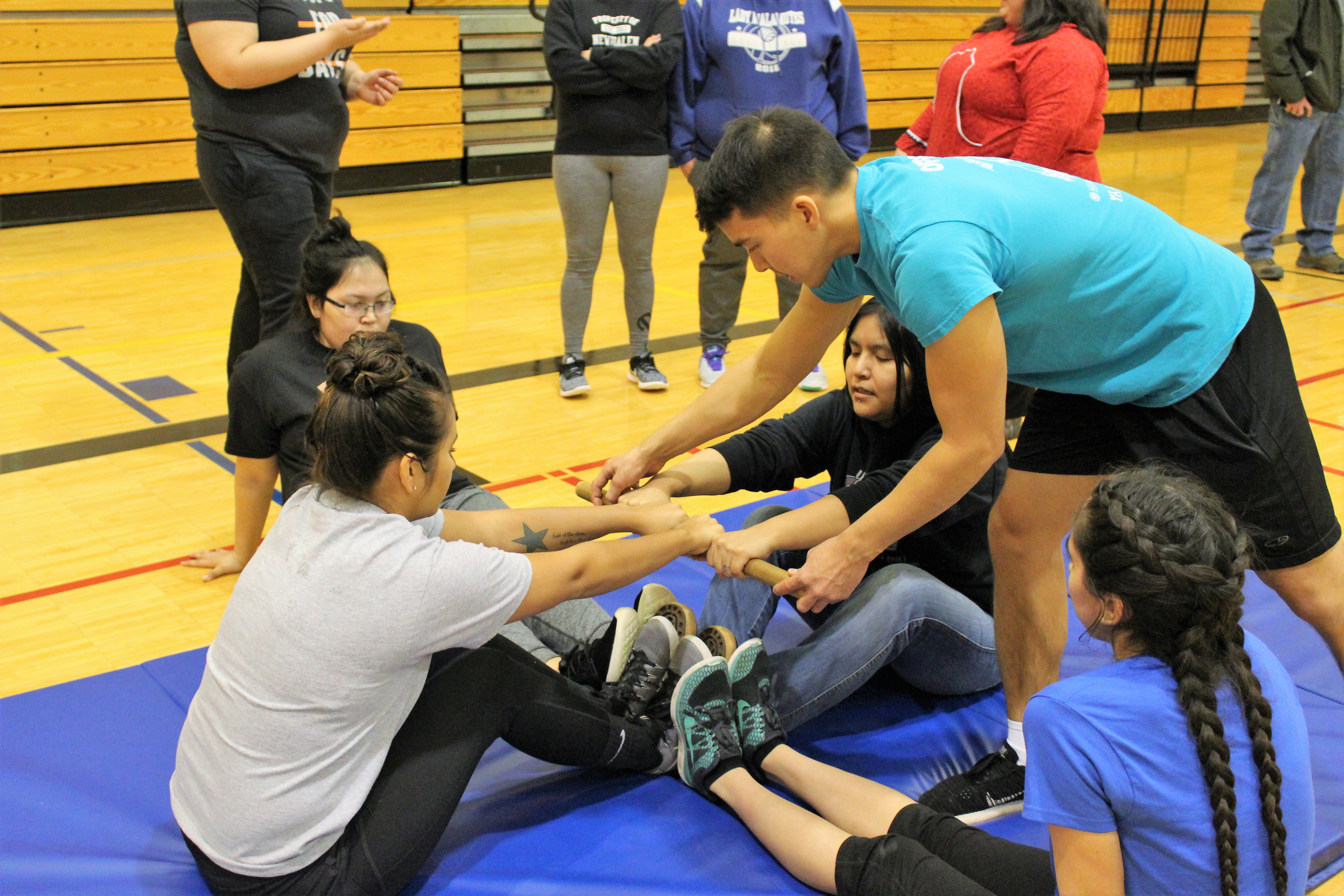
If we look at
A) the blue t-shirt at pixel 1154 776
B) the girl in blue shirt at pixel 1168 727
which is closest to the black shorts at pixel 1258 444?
the girl in blue shirt at pixel 1168 727

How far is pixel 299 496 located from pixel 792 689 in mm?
930

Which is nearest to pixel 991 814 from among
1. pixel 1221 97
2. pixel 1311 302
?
pixel 1311 302

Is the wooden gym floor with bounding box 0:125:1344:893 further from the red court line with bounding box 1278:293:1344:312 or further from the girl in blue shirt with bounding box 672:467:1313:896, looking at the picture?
the girl in blue shirt with bounding box 672:467:1313:896

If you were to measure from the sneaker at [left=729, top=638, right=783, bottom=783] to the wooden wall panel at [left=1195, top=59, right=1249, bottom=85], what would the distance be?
1308 cm

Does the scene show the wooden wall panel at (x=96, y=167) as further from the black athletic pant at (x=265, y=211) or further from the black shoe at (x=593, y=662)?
the black shoe at (x=593, y=662)

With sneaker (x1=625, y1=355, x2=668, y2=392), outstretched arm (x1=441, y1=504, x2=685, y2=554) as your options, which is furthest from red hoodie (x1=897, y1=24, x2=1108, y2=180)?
outstretched arm (x1=441, y1=504, x2=685, y2=554)

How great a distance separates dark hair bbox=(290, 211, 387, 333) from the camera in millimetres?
2469

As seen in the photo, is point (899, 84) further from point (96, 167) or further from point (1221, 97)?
point (96, 167)

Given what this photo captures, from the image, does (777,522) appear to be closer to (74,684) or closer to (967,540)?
(967,540)

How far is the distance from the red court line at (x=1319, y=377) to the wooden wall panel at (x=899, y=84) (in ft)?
21.9

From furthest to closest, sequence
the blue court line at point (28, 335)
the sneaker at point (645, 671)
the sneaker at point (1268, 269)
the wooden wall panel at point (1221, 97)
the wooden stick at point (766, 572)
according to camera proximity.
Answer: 1. the wooden wall panel at point (1221, 97)
2. the sneaker at point (1268, 269)
3. the blue court line at point (28, 335)
4. the sneaker at point (645, 671)
5. the wooden stick at point (766, 572)

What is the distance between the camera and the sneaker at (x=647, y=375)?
4.37 meters

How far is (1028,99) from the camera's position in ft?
12.0

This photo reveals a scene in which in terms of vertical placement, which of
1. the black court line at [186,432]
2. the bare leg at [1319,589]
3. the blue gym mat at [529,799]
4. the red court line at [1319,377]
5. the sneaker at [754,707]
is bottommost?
the black court line at [186,432]
